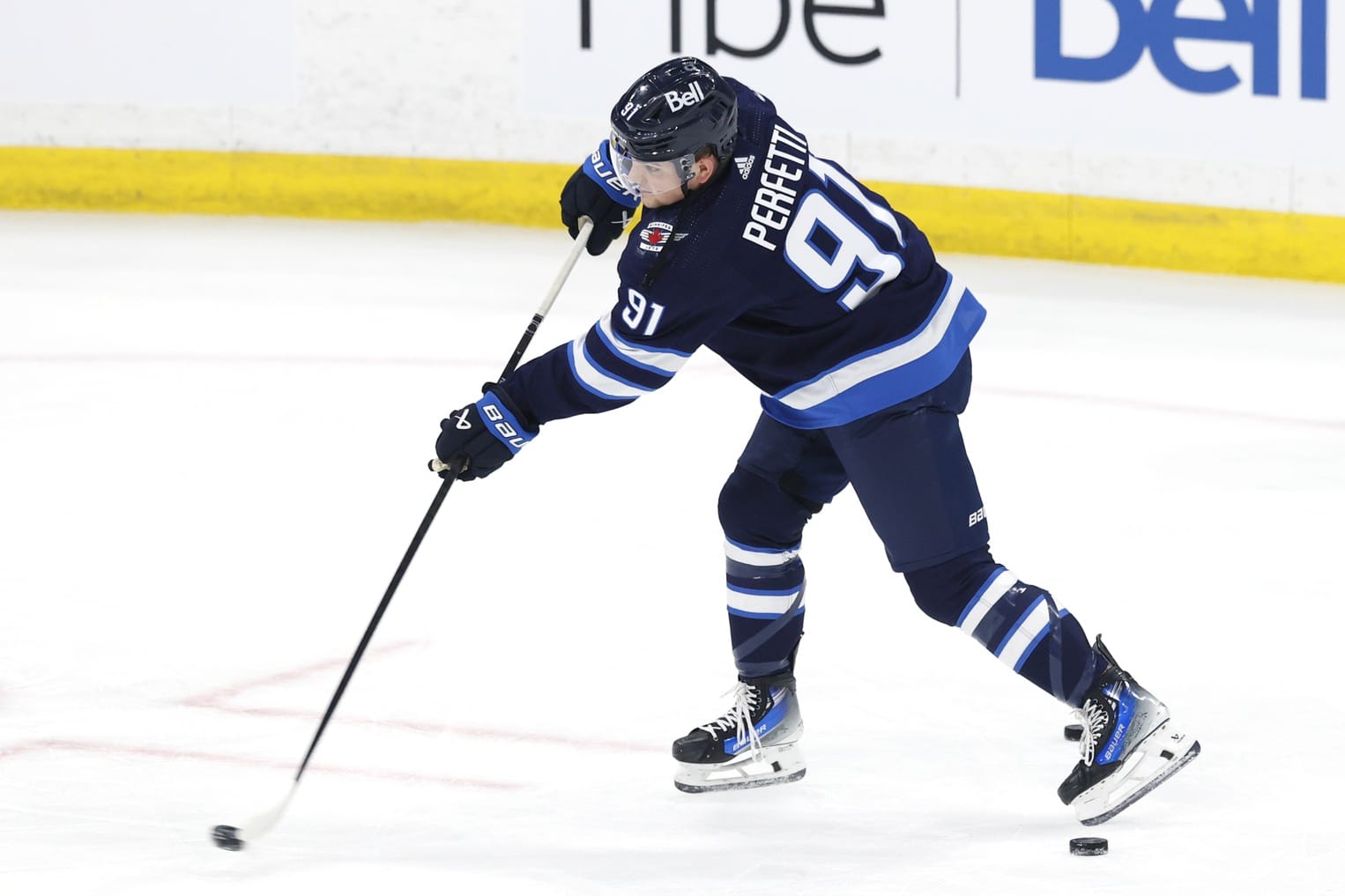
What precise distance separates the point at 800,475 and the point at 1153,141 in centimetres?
467

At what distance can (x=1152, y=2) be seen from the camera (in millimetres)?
7191

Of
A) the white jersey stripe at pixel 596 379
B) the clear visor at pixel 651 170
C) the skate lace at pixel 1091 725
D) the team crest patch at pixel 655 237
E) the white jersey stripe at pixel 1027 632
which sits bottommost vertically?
the skate lace at pixel 1091 725

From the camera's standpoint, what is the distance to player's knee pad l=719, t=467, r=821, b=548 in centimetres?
313

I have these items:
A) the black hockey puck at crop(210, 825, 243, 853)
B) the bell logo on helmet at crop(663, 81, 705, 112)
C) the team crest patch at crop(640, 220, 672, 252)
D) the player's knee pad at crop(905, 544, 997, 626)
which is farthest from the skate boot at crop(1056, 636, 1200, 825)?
the black hockey puck at crop(210, 825, 243, 853)

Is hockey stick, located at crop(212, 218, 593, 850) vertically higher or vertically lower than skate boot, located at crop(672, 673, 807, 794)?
higher

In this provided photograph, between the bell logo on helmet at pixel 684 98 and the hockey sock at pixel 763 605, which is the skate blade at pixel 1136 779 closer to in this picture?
the hockey sock at pixel 763 605

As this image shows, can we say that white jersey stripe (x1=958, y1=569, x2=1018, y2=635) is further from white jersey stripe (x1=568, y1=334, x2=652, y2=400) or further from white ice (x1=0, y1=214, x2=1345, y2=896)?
white jersey stripe (x1=568, y1=334, x2=652, y2=400)

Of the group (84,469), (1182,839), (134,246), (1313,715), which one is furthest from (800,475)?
(134,246)

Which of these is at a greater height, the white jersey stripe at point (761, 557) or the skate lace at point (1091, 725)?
the white jersey stripe at point (761, 557)

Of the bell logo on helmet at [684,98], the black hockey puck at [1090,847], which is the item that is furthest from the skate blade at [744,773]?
the bell logo on helmet at [684,98]

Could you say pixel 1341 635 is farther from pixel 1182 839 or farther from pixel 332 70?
pixel 332 70

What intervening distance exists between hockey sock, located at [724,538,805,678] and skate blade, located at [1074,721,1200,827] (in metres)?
0.54

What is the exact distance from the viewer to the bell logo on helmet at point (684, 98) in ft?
9.00

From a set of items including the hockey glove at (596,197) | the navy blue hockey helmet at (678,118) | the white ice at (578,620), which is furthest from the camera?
the hockey glove at (596,197)
